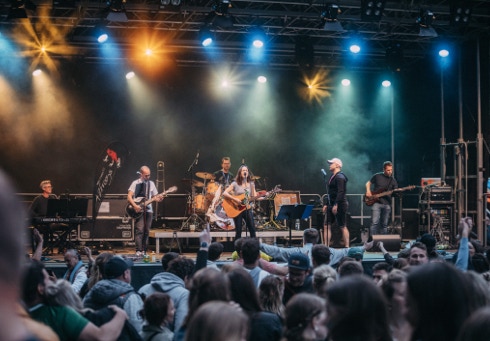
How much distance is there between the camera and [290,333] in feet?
10.6

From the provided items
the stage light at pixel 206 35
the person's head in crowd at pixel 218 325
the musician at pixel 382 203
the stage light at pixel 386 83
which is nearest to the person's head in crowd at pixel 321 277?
the person's head in crowd at pixel 218 325

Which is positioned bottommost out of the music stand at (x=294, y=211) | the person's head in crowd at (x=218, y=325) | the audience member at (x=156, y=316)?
the audience member at (x=156, y=316)

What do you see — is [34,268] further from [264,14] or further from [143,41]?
[143,41]

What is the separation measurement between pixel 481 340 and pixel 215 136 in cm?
1855

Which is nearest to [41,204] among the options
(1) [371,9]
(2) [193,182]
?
(2) [193,182]

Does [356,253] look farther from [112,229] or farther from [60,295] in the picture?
[112,229]

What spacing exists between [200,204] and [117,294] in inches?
473

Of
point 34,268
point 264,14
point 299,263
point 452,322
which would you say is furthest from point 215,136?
point 452,322

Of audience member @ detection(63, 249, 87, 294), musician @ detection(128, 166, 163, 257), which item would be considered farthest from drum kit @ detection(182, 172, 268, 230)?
audience member @ detection(63, 249, 87, 294)

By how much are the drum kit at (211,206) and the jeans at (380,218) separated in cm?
299

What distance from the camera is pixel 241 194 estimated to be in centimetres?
1355

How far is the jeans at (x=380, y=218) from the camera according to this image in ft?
51.3

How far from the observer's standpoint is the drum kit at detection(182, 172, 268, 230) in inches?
632

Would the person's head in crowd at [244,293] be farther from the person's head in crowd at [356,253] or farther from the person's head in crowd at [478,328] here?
the person's head in crowd at [356,253]
